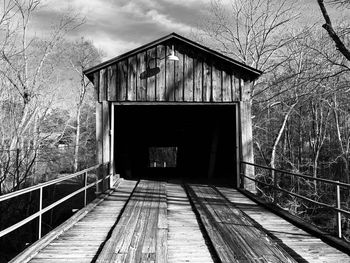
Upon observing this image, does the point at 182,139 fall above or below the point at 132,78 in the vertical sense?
below

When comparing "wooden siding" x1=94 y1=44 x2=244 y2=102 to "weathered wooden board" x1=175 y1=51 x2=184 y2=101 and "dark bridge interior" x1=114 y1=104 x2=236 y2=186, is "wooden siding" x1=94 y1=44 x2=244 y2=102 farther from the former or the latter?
"dark bridge interior" x1=114 y1=104 x2=236 y2=186

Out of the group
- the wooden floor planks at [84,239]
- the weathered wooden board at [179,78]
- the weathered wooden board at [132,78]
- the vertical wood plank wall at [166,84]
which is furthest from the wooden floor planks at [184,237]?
the weathered wooden board at [132,78]

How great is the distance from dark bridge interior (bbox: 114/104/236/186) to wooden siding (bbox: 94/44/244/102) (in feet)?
7.60

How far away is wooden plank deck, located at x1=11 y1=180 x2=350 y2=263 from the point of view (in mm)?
4113

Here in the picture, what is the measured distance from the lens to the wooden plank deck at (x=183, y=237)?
411 cm

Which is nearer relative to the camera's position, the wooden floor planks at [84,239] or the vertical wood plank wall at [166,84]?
the wooden floor planks at [84,239]

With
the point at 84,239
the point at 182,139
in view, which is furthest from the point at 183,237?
the point at 182,139

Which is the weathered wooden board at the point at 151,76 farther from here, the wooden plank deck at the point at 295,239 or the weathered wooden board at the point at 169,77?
the wooden plank deck at the point at 295,239

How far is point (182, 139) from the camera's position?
18109 mm

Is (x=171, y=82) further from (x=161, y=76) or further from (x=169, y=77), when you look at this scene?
(x=161, y=76)

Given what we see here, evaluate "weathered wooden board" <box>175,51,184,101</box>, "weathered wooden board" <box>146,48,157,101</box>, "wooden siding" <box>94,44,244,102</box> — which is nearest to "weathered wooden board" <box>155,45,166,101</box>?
"wooden siding" <box>94,44,244,102</box>

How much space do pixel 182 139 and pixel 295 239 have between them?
13.3m

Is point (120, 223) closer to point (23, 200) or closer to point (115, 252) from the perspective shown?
point (115, 252)

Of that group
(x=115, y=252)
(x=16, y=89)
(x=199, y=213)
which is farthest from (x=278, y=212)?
(x=16, y=89)
